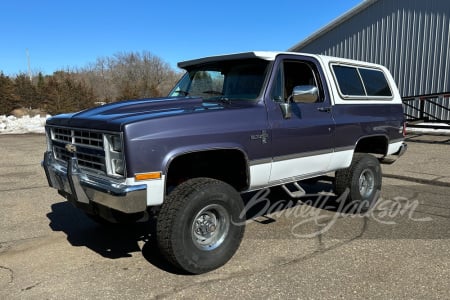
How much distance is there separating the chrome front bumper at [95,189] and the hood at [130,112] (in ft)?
1.45

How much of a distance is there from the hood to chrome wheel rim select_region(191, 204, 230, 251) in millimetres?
952

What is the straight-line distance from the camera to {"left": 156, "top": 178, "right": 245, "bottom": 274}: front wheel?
3514mm

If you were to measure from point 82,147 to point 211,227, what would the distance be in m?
1.42

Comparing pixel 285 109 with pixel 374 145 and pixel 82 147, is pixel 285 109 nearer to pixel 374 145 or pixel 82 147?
pixel 82 147

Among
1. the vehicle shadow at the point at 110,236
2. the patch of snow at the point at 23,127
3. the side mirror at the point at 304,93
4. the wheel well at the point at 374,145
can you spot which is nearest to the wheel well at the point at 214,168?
the vehicle shadow at the point at 110,236

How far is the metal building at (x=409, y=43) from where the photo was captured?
1517cm

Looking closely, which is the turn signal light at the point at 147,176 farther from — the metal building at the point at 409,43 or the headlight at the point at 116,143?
the metal building at the point at 409,43

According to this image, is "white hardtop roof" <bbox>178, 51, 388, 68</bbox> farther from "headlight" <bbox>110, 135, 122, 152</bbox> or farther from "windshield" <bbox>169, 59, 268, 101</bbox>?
"headlight" <bbox>110, 135, 122, 152</bbox>

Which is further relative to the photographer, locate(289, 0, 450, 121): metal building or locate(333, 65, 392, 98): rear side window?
locate(289, 0, 450, 121): metal building

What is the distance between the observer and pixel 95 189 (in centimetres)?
348

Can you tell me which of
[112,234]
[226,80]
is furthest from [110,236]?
[226,80]

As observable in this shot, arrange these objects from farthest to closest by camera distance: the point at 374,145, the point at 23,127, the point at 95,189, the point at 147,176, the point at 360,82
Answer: the point at 23,127 < the point at 374,145 < the point at 360,82 < the point at 95,189 < the point at 147,176

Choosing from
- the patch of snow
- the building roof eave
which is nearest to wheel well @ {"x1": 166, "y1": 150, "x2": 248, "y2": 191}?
the building roof eave

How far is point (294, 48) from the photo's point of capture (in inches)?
868
